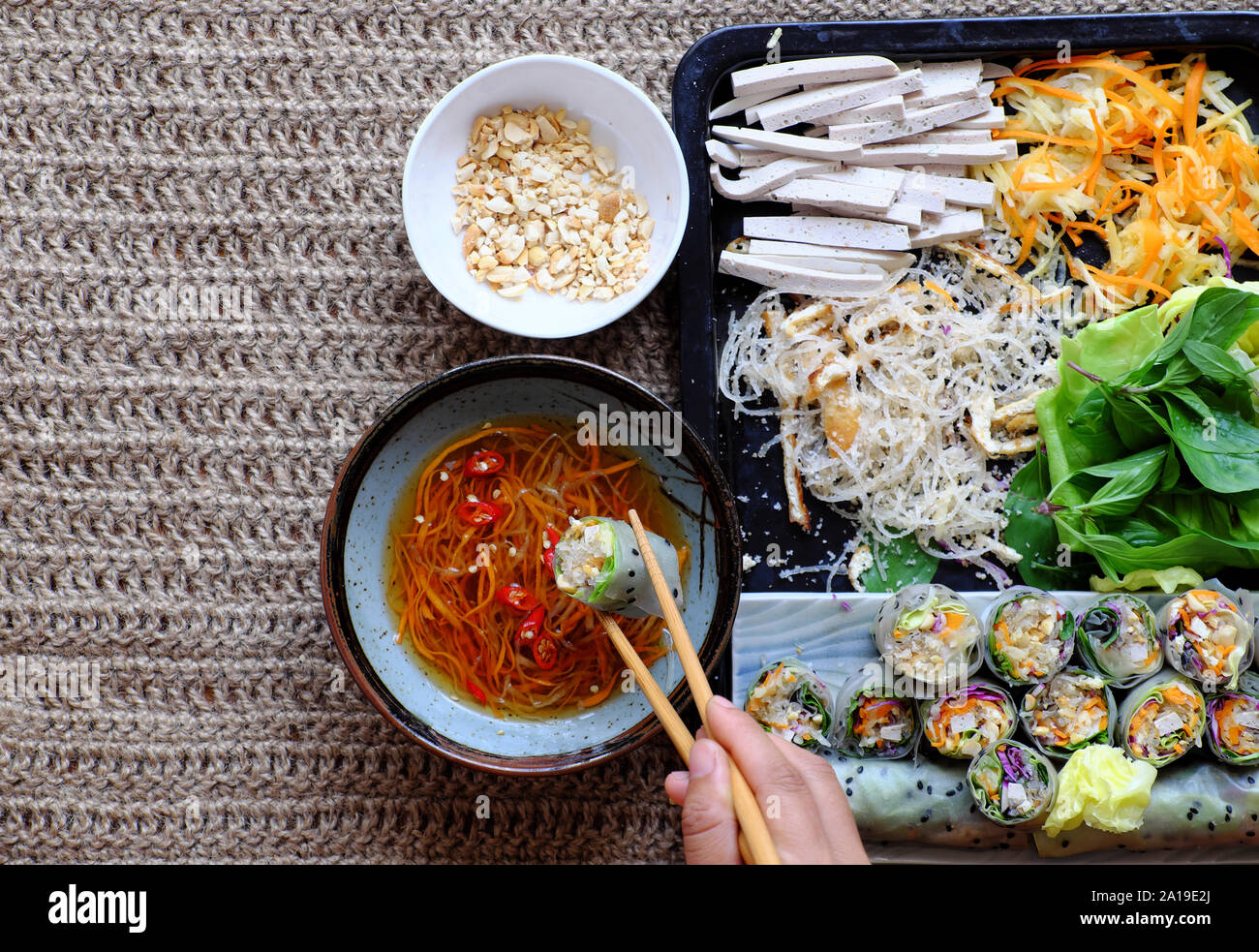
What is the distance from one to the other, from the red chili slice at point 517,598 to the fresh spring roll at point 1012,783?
0.75 metres

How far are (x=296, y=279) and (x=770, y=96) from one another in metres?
0.90

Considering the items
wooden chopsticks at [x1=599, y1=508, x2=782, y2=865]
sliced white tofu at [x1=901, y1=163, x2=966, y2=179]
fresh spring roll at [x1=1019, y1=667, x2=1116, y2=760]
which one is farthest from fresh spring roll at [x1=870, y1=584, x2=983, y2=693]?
sliced white tofu at [x1=901, y1=163, x2=966, y2=179]

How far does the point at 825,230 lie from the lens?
5.41 feet


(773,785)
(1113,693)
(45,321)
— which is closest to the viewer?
(773,785)

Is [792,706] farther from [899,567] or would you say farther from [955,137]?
[955,137]

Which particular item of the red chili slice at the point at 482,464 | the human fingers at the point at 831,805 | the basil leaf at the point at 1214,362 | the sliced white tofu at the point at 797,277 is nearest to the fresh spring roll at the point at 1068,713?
the human fingers at the point at 831,805

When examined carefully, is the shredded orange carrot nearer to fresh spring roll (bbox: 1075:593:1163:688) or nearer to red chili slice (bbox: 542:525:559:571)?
fresh spring roll (bbox: 1075:593:1163:688)

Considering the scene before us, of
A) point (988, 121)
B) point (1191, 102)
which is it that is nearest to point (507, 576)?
point (988, 121)

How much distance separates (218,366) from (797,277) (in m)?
1.04

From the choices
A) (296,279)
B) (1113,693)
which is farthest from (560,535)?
(1113,693)

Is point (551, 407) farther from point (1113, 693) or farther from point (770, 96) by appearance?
point (1113, 693)

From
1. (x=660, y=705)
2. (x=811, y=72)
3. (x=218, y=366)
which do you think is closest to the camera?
(x=660, y=705)

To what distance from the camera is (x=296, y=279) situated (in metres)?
1.70

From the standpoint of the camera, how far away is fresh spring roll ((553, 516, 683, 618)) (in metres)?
1.39
